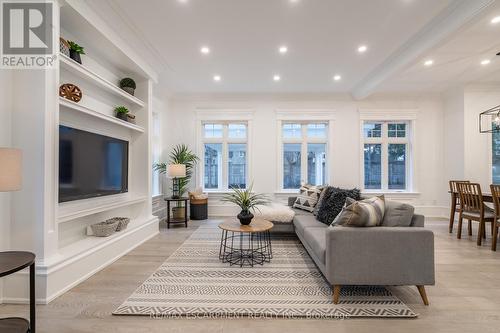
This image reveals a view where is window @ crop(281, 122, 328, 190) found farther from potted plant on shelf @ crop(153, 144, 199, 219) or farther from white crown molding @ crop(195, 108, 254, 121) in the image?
potted plant on shelf @ crop(153, 144, 199, 219)

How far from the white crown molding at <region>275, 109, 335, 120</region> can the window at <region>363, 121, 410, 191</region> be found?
0.98 meters

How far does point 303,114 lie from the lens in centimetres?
616

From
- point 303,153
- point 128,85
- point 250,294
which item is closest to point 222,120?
point 303,153

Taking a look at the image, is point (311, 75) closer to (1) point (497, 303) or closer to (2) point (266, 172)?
(2) point (266, 172)

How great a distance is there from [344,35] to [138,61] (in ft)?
10.1

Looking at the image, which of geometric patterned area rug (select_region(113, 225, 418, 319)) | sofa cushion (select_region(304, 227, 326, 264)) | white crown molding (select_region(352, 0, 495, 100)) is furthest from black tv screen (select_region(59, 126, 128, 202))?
white crown molding (select_region(352, 0, 495, 100))

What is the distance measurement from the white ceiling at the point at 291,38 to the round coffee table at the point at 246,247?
259 cm

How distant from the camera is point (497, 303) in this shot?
2238 millimetres

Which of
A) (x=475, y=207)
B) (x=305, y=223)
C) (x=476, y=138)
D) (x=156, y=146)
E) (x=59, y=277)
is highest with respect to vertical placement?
(x=476, y=138)

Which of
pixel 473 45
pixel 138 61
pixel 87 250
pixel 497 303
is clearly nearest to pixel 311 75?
pixel 473 45

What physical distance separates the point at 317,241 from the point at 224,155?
412cm

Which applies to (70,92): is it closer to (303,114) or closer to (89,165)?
(89,165)

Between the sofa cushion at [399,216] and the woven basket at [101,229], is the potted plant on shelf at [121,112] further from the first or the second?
the sofa cushion at [399,216]

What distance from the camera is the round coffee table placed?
3059mm
